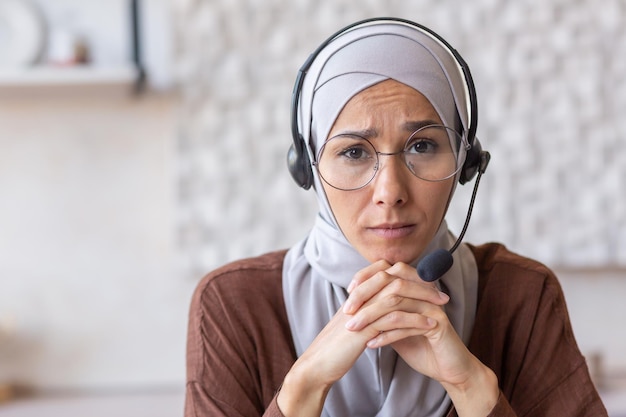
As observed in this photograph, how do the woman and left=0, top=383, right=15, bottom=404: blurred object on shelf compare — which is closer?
the woman

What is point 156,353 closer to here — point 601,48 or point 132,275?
point 132,275

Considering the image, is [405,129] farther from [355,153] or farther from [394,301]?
[394,301]

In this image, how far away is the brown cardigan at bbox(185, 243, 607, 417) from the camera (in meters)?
1.43

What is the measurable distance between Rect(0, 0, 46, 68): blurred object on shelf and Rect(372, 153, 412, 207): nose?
146 centimetres

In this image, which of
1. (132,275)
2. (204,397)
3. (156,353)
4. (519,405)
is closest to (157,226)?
(132,275)

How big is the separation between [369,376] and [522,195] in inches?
50.3

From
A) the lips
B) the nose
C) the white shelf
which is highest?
the white shelf

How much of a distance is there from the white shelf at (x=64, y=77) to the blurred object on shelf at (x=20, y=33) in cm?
7

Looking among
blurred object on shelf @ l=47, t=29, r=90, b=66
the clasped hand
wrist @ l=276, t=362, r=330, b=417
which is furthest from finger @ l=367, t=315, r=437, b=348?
blurred object on shelf @ l=47, t=29, r=90, b=66

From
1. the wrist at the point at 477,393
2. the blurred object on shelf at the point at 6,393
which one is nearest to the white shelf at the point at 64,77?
the blurred object on shelf at the point at 6,393

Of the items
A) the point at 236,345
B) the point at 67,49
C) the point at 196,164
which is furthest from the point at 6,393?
the point at 236,345

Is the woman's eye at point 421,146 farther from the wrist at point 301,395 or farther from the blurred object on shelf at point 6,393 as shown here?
the blurred object on shelf at point 6,393

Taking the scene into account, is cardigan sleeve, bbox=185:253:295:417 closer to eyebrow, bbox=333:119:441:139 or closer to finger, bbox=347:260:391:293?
finger, bbox=347:260:391:293

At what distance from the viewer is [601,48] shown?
101 inches
